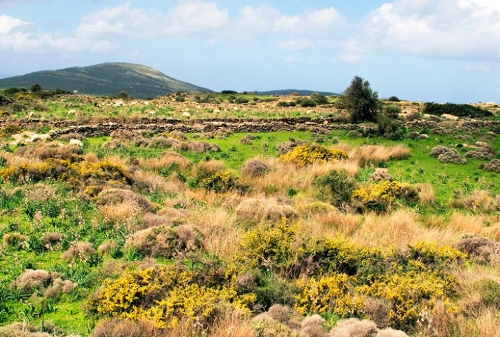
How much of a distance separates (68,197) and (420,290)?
8.82 meters

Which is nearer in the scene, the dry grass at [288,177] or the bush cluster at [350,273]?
the bush cluster at [350,273]

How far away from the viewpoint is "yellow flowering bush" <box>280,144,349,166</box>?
56.9ft

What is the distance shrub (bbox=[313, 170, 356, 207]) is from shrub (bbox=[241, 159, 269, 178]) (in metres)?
2.65

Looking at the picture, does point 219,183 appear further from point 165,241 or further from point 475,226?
point 475,226

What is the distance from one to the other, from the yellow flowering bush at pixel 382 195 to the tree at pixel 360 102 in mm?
19570

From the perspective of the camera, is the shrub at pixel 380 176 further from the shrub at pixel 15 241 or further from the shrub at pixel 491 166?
the shrub at pixel 15 241

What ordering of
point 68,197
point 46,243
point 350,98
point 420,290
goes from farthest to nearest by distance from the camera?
1. point 350,98
2. point 68,197
3. point 46,243
4. point 420,290

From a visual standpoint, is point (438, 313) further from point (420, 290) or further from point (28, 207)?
point (28, 207)

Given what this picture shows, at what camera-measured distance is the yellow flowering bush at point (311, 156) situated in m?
17.3

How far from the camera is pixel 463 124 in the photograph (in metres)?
34.2

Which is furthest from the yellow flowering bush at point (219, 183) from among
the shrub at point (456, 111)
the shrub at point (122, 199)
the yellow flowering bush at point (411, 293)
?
the shrub at point (456, 111)

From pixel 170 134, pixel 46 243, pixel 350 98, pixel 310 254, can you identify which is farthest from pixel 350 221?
pixel 350 98

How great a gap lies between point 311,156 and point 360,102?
15.8m

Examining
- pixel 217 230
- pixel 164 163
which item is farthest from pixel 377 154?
pixel 217 230
